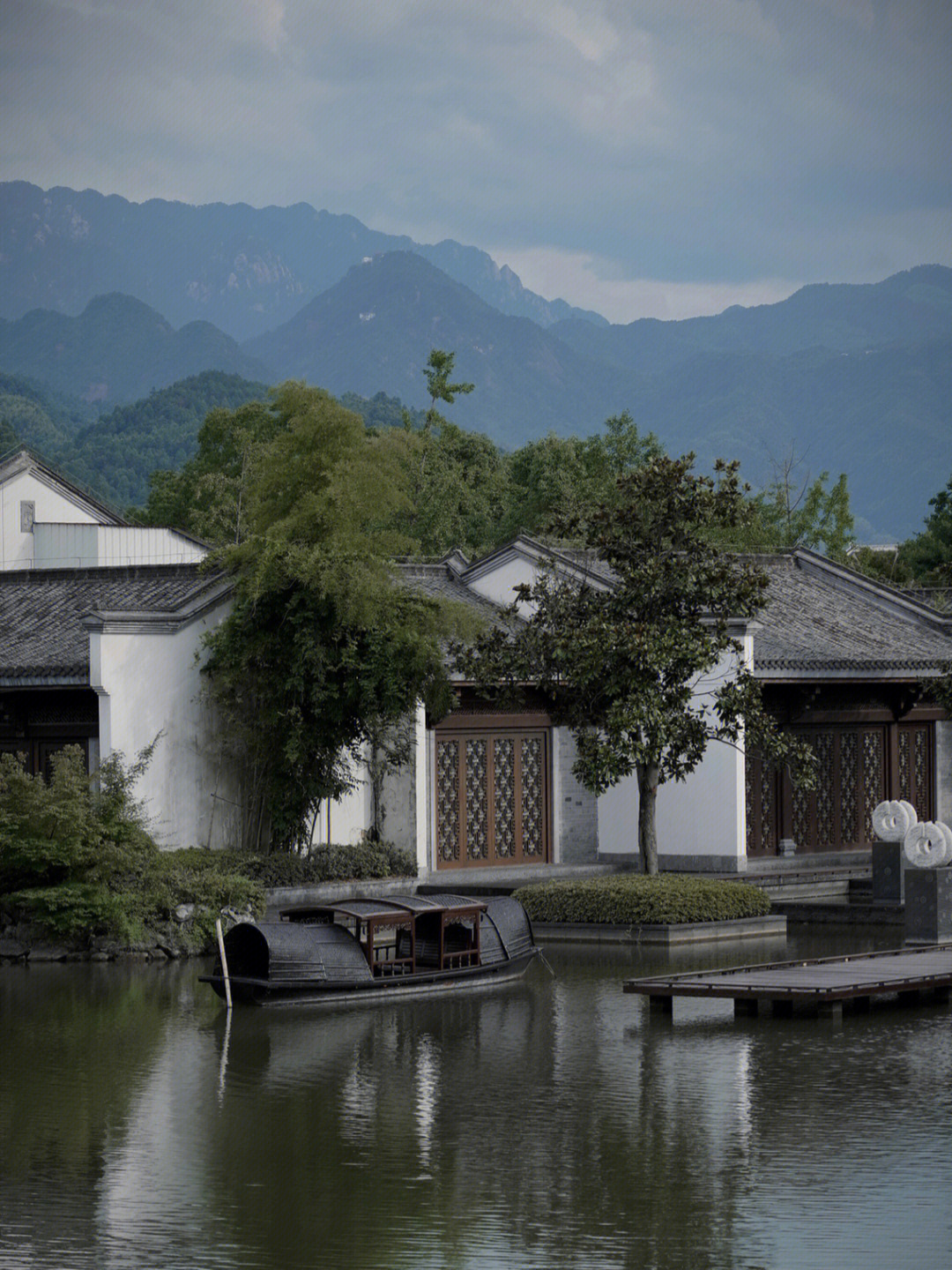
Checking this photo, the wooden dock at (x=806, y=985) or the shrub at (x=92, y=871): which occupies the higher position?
the shrub at (x=92, y=871)

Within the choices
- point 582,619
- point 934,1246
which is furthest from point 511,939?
point 934,1246

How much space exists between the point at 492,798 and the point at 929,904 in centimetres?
962

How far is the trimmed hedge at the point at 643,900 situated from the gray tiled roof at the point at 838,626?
6.13 m

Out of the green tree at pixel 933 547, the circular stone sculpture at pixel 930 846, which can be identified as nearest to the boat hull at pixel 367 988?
the circular stone sculpture at pixel 930 846

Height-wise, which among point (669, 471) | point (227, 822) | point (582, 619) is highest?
point (669, 471)

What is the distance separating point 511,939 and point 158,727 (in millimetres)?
7485

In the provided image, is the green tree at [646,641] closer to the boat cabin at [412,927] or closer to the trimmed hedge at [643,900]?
the trimmed hedge at [643,900]

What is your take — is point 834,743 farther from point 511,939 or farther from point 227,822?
point 511,939

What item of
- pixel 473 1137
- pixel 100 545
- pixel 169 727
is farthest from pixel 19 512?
A: pixel 473 1137

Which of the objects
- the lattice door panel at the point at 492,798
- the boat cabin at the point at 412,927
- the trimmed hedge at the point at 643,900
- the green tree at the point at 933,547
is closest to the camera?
the boat cabin at the point at 412,927

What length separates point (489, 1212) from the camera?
10.5m

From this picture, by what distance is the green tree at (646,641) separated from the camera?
24062 millimetres

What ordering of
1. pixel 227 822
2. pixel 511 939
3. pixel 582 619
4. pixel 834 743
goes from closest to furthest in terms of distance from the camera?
pixel 511 939, pixel 582 619, pixel 227 822, pixel 834 743

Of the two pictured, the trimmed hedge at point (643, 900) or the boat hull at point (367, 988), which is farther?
the trimmed hedge at point (643, 900)
